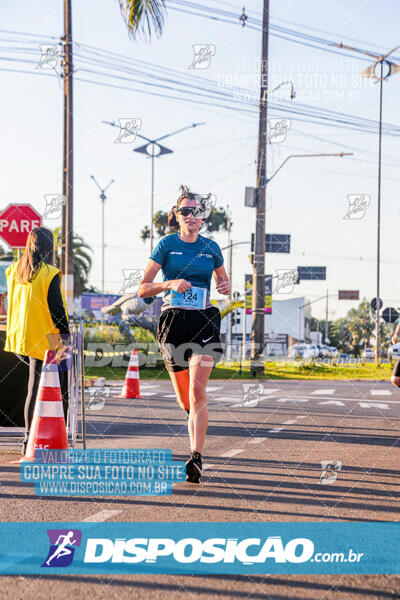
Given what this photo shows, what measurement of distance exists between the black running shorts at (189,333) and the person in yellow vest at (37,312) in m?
1.29

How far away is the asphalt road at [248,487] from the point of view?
3250 mm

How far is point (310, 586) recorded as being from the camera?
328 centimetres

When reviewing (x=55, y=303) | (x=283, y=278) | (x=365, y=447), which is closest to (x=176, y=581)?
(x=55, y=303)

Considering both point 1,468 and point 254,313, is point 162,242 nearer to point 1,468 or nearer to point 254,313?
point 1,468

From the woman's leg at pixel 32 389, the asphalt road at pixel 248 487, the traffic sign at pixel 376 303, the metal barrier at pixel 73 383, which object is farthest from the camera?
the traffic sign at pixel 376 303

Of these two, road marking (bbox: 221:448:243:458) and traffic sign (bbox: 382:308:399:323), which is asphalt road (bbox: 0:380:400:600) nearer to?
road marking (bbox: 221:448:243:458)

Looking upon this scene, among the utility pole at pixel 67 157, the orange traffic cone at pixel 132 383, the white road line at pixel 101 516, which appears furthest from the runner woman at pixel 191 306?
the utility pole at pixel 67 157

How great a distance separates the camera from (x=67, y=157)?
18109 mm

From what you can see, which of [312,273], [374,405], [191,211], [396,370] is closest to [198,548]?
[191,211]

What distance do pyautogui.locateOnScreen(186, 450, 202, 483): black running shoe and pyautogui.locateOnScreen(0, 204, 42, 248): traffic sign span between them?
28.8 ft

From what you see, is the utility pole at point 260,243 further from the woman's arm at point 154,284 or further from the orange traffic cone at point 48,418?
the woman's arm at point 154,284

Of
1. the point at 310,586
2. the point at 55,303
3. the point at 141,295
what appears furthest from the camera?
the point at 55,303

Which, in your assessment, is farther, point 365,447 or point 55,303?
point 365,447

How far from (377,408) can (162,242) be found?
893cm
